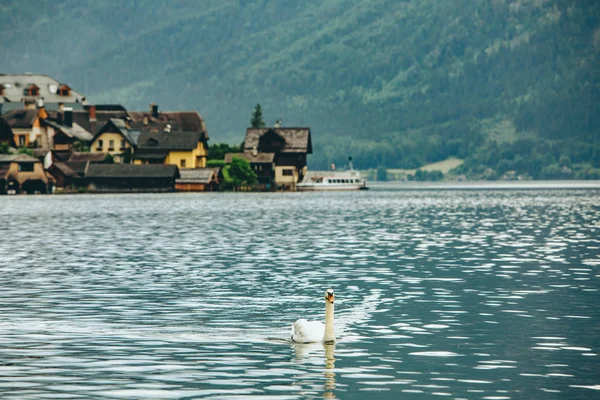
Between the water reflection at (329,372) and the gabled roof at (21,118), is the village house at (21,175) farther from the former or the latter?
the water reflection at (329,372)

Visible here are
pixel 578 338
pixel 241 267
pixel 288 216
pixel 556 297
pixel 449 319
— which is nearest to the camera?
pixel 578 338

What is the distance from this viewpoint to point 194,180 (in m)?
192

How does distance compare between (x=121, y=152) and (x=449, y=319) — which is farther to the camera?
(x=121, y=152)

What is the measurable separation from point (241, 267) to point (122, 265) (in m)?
4.87

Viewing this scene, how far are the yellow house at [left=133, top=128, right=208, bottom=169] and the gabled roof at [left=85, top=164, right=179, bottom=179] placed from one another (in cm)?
512

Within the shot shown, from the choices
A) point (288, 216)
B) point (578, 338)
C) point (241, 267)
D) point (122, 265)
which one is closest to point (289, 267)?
point (241, 267)

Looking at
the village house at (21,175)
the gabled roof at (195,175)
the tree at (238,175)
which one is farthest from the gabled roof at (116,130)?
the village house at (21,175)

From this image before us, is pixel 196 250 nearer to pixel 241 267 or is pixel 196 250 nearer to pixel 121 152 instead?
pixel 241 267

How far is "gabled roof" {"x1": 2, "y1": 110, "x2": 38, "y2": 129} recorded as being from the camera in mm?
191750

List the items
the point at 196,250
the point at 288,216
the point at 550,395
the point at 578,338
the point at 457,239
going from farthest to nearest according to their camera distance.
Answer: the point at 288,216 → the point at 457,239 → the point at 196,250 → the point at 578,338 → the point at 550,395

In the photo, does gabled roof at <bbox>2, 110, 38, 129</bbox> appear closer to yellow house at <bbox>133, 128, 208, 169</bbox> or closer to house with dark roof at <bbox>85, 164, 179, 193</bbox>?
house with dark roof at <bbox>85, 164, 179, 193</bbox>

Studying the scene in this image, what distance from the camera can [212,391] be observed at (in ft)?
68.1

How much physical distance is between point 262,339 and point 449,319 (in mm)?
5660

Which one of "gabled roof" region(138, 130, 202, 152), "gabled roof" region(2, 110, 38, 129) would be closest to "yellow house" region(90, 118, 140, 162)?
"gabled roof" region(138, 130, 202, 152)
